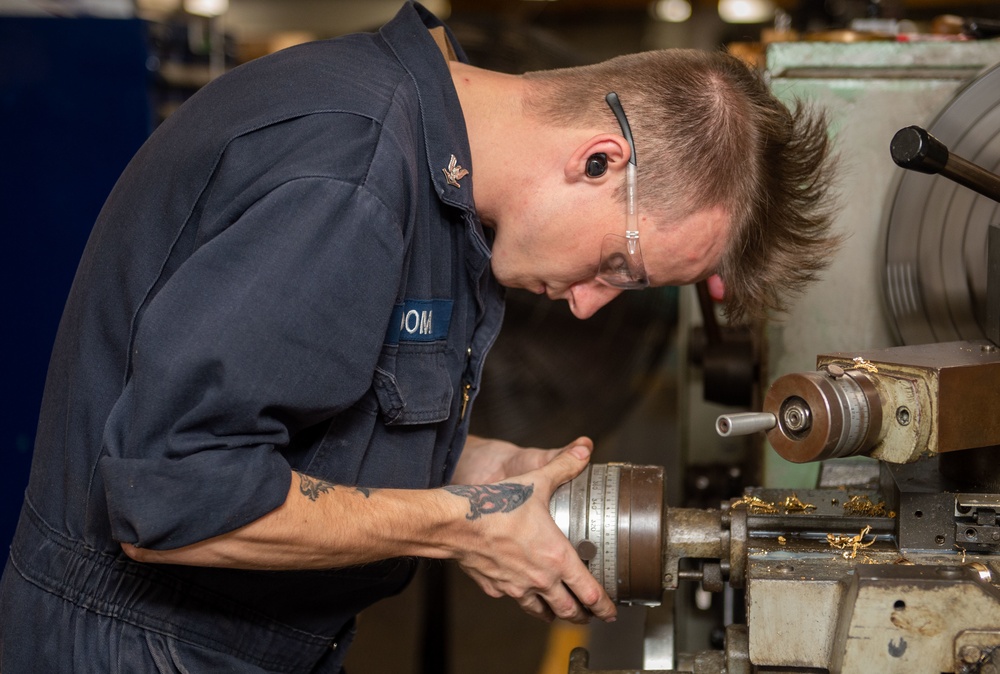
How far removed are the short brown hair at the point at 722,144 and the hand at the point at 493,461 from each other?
0.36m

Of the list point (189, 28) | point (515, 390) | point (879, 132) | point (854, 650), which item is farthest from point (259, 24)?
point (854, 650)

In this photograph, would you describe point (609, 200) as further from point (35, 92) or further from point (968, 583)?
point (35, 92)

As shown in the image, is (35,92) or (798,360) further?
(35,92)

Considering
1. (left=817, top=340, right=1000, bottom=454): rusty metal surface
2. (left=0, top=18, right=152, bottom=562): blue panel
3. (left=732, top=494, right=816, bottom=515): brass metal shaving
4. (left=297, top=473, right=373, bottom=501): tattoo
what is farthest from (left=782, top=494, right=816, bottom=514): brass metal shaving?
(left=0, top=18, right=152, bottom=562): blue panel

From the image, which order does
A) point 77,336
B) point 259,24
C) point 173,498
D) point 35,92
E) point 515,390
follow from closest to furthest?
point 173,498 < point 77,336 < point 35,92 < point 515,390 < point 259,24

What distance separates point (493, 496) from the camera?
1063 mm

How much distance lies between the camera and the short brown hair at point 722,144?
1054 millimetres

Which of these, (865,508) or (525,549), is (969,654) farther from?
(525,549)

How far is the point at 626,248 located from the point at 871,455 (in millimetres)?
343

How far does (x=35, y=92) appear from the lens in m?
2.17

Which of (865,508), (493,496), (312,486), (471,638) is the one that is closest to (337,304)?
(312,486)

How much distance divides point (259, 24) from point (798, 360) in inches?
147

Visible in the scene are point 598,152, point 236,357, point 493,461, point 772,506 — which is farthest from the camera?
point 493,461

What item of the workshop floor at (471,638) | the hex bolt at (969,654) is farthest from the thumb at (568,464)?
the workshop floor at (471,638)
